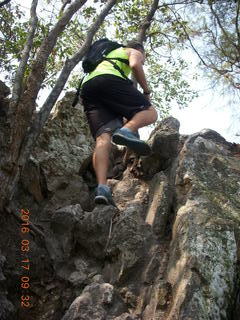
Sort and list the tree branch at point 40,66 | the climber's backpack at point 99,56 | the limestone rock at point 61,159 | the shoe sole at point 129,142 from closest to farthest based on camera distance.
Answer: the shoe sole at point 129,142 < the climber's backpack at point 99,56 < the tree branch at point 40,66 < the limestone rock at point 61,159

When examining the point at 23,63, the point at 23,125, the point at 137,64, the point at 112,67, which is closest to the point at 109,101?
the point at 112,67

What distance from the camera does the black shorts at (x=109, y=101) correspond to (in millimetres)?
5004

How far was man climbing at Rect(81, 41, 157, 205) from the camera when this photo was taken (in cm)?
493

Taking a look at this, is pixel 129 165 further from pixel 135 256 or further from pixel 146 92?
pixel 135 256

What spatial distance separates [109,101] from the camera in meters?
5.14

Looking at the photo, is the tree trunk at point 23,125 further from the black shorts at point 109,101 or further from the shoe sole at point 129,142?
the shoe sole at point 129,142

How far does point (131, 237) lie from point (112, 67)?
2.10 metres

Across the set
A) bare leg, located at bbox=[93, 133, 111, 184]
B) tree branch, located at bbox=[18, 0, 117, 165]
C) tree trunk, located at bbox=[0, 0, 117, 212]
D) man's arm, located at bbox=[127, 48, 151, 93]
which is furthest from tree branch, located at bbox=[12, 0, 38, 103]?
man's arm, located at bbox=[127, 48, 151, 93]

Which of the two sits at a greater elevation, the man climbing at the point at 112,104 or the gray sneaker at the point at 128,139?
the man climbing at the point at 112,104

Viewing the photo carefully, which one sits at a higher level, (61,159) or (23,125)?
(23,125)

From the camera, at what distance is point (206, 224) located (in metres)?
4.44

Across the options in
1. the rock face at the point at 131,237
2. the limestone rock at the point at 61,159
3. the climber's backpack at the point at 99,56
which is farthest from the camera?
the limestone rock at the point at 61,159
